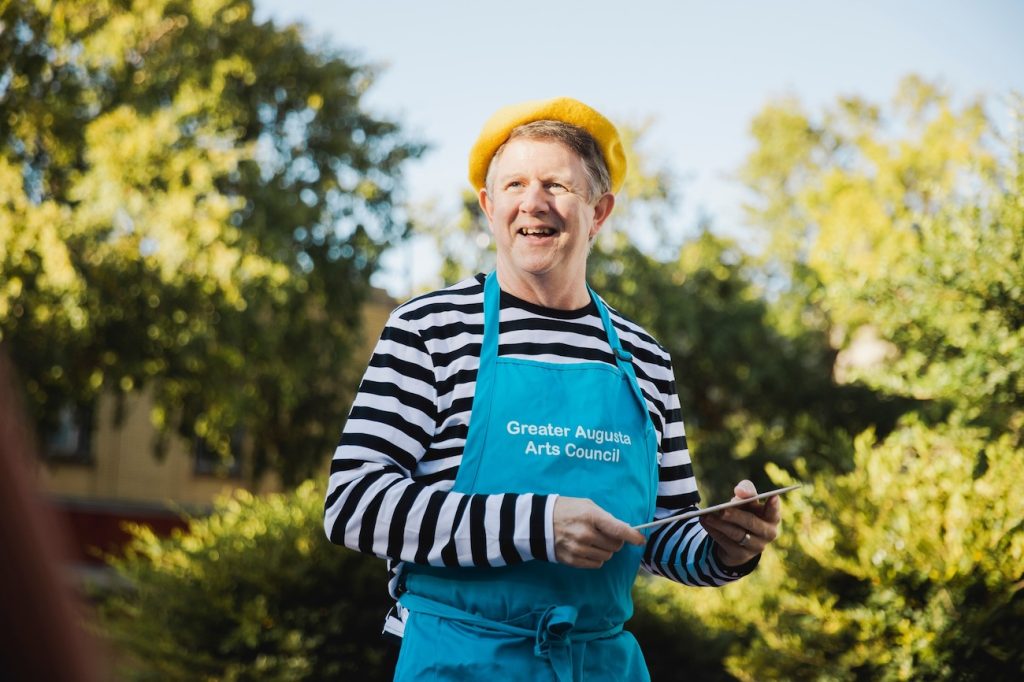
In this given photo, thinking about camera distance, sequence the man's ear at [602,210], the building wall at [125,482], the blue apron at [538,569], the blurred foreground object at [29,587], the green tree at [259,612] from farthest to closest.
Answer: the building wall at [125,482] → the green tree at [259,612] → the man's ear at [602,210] → the blue apron at [538,569] → the blurred foreground object at [29,587]

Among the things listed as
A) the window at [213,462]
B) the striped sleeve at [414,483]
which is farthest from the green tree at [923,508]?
the window at [213,462]

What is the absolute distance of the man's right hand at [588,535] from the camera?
76.0 inches

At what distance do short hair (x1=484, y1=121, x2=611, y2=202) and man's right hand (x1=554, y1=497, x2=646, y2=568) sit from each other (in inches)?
34.2

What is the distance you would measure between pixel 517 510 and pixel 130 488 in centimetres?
2422

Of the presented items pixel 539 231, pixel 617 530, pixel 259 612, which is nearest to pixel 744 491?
pixel 617 530

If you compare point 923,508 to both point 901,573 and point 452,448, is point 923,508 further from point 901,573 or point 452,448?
point 452,448

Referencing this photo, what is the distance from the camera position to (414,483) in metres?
2.07

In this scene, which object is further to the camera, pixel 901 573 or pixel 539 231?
pixel 901 573

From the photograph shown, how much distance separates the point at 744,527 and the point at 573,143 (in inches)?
38.5

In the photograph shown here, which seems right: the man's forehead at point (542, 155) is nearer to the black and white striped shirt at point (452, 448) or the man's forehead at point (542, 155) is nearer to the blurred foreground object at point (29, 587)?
the black and white striped shirt at point (452, 448)

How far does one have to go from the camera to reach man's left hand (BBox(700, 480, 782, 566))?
2.24 m

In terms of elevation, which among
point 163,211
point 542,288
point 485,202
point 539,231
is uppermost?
point 163,211

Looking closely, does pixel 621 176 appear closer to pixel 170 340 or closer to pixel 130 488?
pixel 170 340

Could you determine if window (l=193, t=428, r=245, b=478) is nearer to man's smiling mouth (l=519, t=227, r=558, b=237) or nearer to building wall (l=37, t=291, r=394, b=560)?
building wall (l=37, t=291, r=394, b=560)
